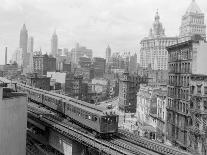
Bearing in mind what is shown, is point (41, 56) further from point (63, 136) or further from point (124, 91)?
point (63, 136)

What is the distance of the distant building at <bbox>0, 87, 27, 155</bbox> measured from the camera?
41469mm

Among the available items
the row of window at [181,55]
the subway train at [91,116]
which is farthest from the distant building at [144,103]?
the subway train at [91,116]

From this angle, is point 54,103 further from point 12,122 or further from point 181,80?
point 181,80

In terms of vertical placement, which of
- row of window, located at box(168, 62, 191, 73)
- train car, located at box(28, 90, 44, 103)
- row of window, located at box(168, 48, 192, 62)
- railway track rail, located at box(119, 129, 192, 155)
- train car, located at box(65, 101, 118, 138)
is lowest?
railway track rail, located at box(119, 129, 192, 155)

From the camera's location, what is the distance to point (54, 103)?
201 ft

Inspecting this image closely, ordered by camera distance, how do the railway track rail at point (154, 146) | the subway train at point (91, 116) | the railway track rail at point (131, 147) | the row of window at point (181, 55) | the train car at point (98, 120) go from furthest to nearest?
the row of window at point (181, 55) → the subway train at point (91, 116) → the train car at point (98, 120) → the railway track rail at point (154, 146) → the railway track rail at point (131, 147)

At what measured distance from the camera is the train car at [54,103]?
5788 centimetres

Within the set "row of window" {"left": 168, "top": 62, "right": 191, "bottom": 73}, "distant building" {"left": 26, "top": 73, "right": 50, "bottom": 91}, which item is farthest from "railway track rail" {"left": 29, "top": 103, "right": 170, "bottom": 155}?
"distant building" {"left": 26, "top": 73, "right": 50, "bottom": 91}

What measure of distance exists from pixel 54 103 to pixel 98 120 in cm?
1955

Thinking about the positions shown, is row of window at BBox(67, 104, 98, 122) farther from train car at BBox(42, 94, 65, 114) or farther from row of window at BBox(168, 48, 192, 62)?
row of window at BBox(168, 48, 192, 62)

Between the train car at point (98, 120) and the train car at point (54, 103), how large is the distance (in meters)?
7.84

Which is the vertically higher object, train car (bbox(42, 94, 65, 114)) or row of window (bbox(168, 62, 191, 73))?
row of window (bbox(168, 62, 191, 73))

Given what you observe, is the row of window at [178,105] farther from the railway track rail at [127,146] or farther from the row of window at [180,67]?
the railway track rail at [127,146]

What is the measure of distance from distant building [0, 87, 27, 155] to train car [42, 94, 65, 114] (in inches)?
479
